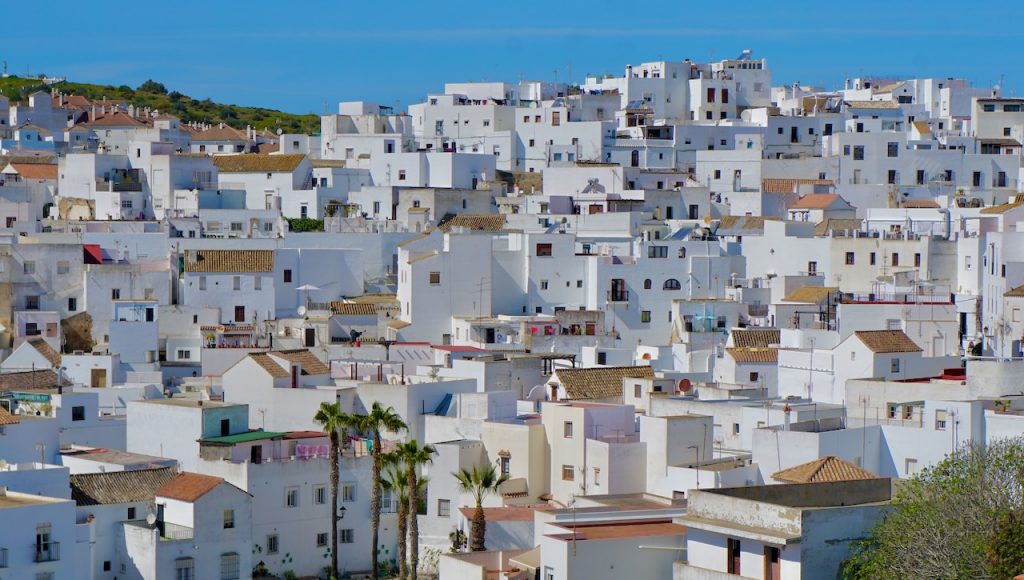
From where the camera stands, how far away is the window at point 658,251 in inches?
2089

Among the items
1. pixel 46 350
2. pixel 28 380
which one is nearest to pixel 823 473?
pixel 28 380

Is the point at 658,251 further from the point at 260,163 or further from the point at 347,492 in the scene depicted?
the point at 347,492

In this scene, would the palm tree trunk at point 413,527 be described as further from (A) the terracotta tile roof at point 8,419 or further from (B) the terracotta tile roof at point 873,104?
(B) the terracotta tile roof at point 873,104

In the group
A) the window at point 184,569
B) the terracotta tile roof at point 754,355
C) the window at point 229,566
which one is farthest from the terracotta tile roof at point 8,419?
the terracotta tile roof at point 754,355

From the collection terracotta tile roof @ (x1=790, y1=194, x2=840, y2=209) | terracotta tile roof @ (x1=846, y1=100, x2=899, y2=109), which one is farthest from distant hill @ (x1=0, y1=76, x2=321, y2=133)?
terracotta tile roof @ (x1=790, y1=194, x2=840, y2=209)

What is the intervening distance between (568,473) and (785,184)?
30.1 meters

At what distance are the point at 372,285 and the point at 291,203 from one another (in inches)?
299

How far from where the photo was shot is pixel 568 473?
119 ft

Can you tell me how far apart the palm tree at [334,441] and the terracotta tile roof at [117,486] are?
269 centimetres

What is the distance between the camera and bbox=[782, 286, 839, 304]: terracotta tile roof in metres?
50.0

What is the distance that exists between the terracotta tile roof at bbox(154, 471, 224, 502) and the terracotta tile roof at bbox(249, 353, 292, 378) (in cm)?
605

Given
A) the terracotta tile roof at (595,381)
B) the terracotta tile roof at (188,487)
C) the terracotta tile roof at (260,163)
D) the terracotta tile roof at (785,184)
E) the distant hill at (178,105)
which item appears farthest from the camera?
the distant hill at (178,105)

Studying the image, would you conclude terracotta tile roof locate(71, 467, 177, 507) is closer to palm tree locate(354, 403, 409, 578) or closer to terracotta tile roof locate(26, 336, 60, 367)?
palm tree locate(354, 403, 409, 578)

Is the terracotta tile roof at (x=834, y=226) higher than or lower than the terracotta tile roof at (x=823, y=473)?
higher
